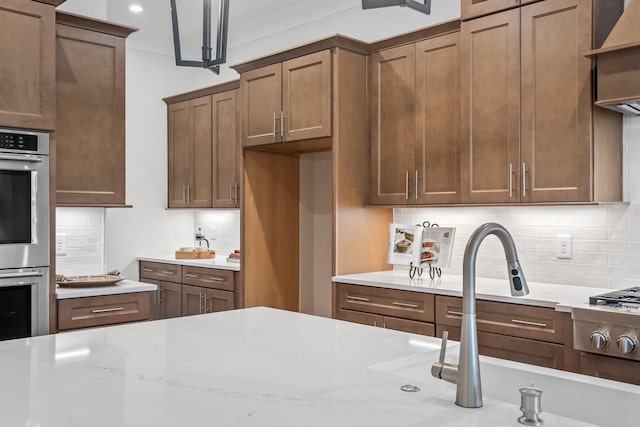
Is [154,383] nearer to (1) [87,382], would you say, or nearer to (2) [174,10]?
(1) [87,382]

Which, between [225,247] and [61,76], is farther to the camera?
[225,247]

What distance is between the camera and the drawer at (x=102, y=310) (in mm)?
3268

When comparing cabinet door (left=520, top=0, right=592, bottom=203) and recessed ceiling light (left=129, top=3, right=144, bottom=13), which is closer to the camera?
cabinet door (left=520, top=0, right=592, bottom=203)

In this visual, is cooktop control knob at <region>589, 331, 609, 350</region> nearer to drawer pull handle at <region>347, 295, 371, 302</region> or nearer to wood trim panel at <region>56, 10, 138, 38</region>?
drawer pull handle at <region>347, 295, 371, 302</region>

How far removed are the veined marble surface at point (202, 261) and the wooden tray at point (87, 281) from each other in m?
1.35

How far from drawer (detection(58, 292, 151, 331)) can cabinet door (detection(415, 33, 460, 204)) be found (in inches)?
74.6

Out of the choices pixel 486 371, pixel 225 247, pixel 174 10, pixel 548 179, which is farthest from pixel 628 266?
pixel 225 247

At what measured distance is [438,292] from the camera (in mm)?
3326

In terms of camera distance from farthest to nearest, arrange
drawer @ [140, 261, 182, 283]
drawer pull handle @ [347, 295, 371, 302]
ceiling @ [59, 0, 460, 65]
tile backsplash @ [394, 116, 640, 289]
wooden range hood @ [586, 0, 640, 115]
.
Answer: drawer @ [140, 261, 182, 283] → ceiling @ [59, 0, 460, 65] → drawer pull handle @ [347, 295, 371, 302] → tile backsplash @ [394, 116, 640, 289] → wooden range hood @ [586, 0, 640, 115]

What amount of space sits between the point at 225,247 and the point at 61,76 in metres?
2.75

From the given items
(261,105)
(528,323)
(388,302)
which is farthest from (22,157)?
(528,323)

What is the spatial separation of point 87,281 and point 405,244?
1978 millimetres

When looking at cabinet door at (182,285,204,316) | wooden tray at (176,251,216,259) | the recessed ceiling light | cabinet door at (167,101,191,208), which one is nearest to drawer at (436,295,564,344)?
cabinet door at (182,285,204,316)

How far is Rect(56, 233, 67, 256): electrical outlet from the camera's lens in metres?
3.71
